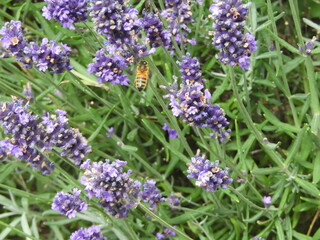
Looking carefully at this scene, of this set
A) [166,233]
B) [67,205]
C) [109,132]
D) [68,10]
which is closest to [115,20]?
[68,10]

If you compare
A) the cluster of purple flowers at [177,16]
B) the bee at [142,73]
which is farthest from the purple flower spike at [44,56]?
the cluster of purple flowers at [177,16]

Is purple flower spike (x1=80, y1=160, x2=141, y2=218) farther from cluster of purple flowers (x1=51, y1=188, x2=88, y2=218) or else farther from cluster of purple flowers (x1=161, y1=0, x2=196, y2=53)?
cluster of purple flowers (x1=161, y1=0, x2=196, y2=53)

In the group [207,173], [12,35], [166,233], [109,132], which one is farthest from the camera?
[109,132]

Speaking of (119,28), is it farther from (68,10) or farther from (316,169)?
(316,169)

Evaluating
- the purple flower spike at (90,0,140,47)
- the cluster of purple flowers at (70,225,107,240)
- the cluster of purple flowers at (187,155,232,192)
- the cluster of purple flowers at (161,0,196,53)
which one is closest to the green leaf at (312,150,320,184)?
the cluster of purple flowers at (187,155,232,192)

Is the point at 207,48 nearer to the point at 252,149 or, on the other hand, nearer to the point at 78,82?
the point at 252,149
